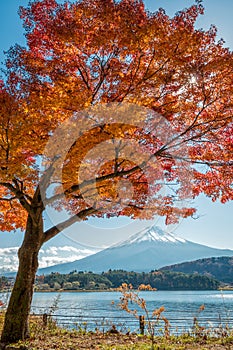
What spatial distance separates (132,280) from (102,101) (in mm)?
56410

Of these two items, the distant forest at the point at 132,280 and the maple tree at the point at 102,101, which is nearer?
the maple tree at the point at 102,101

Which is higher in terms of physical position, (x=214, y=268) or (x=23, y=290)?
(x=214, y=268)

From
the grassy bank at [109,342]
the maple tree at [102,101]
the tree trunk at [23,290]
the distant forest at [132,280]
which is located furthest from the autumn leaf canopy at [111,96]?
the distant forest at [132,280]

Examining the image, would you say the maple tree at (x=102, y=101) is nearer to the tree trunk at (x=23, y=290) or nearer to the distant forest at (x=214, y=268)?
the tree trunk at (x=23, y=290)

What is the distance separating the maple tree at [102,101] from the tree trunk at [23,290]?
0.02m

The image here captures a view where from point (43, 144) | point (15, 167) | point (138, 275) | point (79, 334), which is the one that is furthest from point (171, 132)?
point (138, 275)

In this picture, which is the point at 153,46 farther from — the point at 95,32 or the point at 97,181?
the point at 97,181

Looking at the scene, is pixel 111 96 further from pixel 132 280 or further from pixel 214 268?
pixel 214 268

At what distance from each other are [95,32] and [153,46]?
3.82 feet

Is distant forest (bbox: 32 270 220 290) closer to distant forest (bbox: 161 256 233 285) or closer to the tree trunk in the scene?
distant forest (bbox: 161 256 233 285)

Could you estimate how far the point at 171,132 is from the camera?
7395mm

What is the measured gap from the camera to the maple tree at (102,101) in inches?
239

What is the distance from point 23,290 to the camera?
292 inches

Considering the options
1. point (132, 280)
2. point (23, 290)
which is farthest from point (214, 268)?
point (23, 290)
